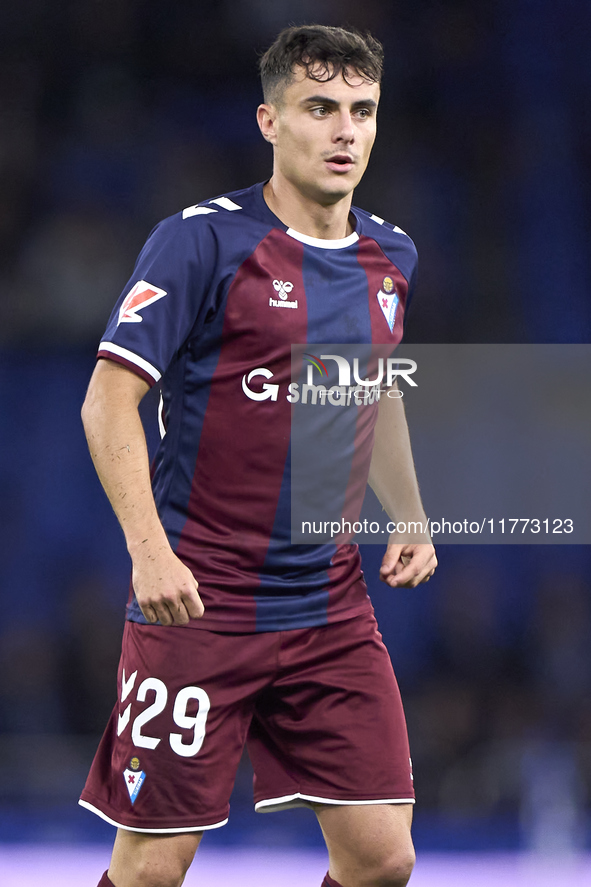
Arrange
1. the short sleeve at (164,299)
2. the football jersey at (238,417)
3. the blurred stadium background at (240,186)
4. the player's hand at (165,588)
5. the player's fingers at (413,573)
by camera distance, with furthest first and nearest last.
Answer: the blurred stadium background at (240,186)
the player's fingers at (413,573)
the football jersey at (238,417)
the short sleeve at (164,299)
the player's hand at (165,588)

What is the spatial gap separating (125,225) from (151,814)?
3.34 metres

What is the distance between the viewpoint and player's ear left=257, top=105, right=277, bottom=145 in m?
2.21

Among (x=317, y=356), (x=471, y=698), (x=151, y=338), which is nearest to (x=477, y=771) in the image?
(x=471, y=698)

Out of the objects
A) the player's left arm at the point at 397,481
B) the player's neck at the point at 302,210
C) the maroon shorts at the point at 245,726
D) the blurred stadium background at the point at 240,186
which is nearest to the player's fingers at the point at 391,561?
the player's left arm at the point at 397,481

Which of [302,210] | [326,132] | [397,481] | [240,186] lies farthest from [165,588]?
[240,186]

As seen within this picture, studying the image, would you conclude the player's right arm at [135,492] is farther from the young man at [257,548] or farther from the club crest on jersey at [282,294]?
the club crest on jersey at [282,294]

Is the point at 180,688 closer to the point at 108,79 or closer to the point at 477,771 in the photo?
the point at 477,771

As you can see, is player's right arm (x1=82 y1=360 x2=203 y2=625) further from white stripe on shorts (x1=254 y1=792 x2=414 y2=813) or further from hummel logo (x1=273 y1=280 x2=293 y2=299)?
white stripe on shorts (x1=254 y1=792 x2=414 y2=813)

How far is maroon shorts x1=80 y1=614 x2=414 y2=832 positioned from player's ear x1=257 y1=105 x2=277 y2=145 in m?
0.99

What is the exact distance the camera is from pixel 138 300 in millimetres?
1935

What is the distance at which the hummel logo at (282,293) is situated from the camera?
2062 millimetres

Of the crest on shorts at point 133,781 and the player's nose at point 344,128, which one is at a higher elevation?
the player's nose at point 344,128

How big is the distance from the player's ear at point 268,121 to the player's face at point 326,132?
44 mm

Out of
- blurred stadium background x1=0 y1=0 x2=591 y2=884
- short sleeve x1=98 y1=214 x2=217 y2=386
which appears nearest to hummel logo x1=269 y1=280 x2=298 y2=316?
short sleeve x1=98 y1=214 x2=217 y2=386
